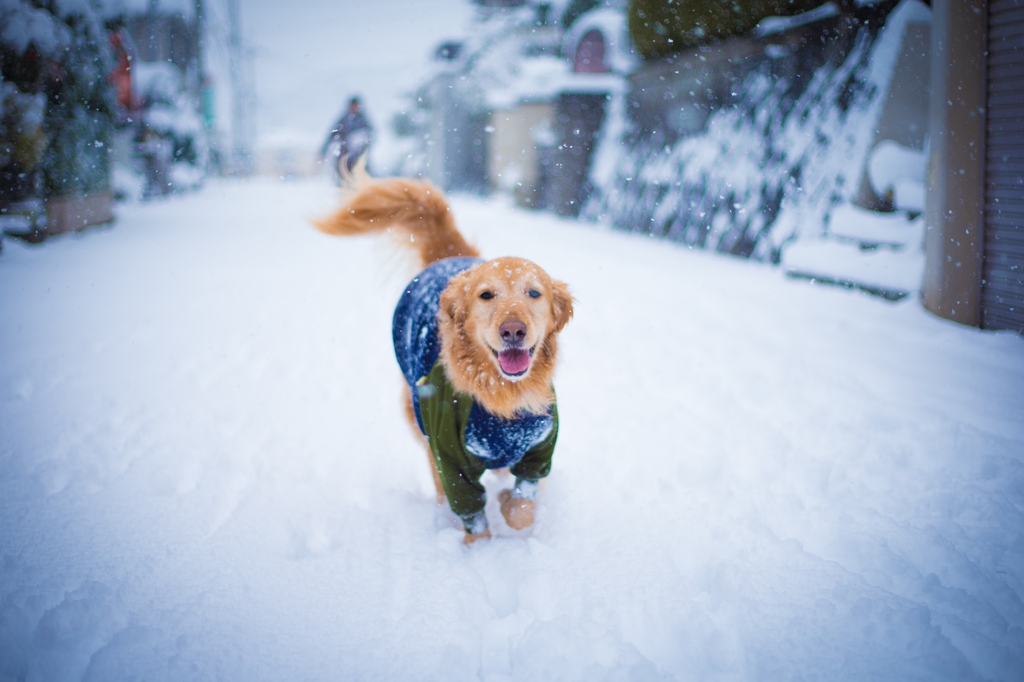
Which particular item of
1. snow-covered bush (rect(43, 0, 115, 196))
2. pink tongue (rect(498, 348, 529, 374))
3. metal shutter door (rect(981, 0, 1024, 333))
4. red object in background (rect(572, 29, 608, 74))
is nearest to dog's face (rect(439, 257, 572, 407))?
pink tongue (rect(498, 348, 529, 374))

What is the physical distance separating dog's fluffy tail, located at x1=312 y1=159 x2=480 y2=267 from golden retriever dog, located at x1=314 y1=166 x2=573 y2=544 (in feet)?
2.04

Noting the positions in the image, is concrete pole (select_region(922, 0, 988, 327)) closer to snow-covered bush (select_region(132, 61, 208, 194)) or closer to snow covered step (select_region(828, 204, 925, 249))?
snow covered step (select_region(828, 204, 925, 249))

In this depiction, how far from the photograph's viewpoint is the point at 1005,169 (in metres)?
3.40

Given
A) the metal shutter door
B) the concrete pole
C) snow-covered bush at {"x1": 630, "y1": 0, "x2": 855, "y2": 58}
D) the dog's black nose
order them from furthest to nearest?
snow-covered bush at {"x1": 630, "y1": 0, "x2": 855, "y2": 58} → the concrete pole → the metal shutter door → the dog's black nose

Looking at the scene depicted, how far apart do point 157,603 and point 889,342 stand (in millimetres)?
4189

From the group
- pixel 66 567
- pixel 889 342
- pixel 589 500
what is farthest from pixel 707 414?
pixel 66 567

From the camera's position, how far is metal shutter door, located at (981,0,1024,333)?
10.7ft

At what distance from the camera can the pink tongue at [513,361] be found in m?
1.73

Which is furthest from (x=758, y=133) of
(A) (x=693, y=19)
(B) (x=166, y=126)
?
(B) (x=166, y=126)

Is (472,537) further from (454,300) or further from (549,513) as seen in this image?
(454,300)

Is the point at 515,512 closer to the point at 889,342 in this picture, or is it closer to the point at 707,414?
the point at 707,414

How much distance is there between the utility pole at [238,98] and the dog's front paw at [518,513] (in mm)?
27292

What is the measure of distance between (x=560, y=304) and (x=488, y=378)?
1.40 feet

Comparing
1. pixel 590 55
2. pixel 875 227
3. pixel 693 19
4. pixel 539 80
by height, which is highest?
pixel 590 55
